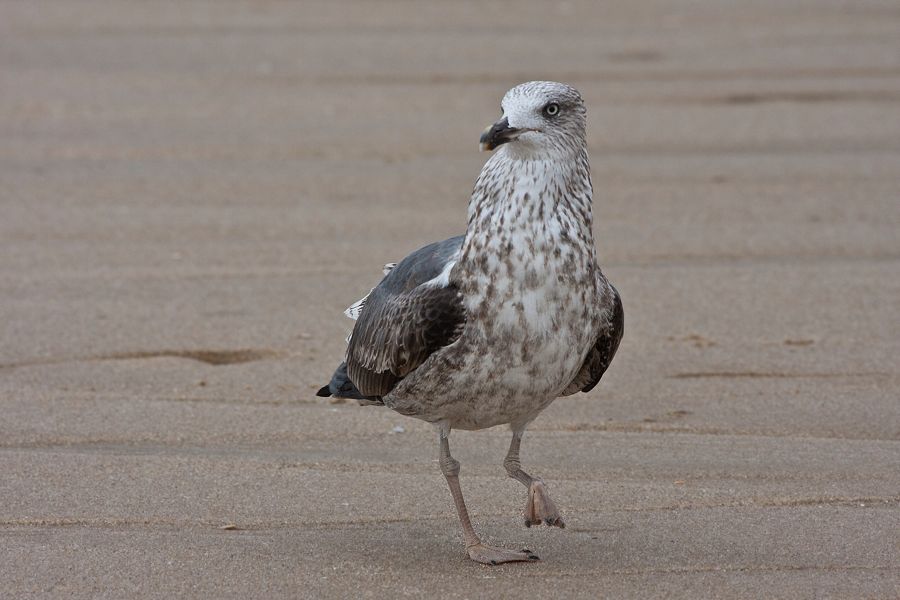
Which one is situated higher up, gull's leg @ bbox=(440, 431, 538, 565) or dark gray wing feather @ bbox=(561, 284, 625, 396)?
dark gray wing feather @ bbox=(561, 284, 625, 396)

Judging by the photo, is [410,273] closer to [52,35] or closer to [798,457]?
[798,457]

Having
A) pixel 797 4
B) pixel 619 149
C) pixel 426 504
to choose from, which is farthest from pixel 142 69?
pixel 426 504

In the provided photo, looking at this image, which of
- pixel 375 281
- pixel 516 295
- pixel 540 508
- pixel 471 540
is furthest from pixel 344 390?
pixel 375 281

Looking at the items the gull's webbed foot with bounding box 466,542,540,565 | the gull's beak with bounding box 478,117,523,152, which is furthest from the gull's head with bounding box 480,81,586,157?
the gull's webbed foot with bounding box 466,542,540,565

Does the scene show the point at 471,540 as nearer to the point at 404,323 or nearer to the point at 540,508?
the point at 540,508

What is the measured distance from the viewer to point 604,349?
5.45 metres

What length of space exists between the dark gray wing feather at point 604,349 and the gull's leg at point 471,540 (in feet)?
1.71

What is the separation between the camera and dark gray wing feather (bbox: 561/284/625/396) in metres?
5.36

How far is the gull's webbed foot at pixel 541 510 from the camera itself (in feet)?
17.4

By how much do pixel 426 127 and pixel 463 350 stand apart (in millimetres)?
7720

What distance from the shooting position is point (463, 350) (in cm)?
509

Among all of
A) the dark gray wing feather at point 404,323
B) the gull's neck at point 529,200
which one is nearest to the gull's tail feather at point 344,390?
the dark gray wing feather at point 404,323

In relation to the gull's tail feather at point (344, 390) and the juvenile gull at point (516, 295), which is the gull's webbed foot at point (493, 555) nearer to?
the juvenile gull at point (516, 295)

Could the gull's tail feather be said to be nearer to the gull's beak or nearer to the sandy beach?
the sandy beach
